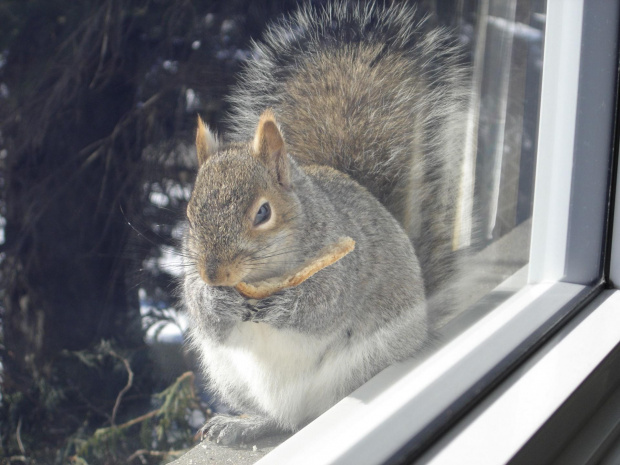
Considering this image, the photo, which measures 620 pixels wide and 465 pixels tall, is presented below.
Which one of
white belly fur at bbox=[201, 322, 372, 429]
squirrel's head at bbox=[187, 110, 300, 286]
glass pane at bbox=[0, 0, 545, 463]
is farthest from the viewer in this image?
white belly fur at bbox=[201, 322, 372, 429]

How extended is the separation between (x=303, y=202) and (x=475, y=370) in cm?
34

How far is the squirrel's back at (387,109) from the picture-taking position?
0.90 metres

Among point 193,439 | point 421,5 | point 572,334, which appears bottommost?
point 193,439

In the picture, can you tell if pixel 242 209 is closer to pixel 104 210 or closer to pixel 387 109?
pixel 104 210

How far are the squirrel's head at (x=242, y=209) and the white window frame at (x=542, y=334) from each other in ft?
0.76

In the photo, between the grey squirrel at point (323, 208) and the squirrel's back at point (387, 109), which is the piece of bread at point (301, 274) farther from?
the squirrel's back at point (387, 109)

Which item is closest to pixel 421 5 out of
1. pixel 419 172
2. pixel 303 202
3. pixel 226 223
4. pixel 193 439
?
pixel 419 172

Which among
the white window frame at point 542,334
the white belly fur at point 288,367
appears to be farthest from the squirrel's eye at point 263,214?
the white window frame at point 542,334

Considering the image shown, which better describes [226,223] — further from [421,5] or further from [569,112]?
[569,112]

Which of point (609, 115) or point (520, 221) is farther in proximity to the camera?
point (520, 221)

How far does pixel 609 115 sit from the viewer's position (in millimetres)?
1146

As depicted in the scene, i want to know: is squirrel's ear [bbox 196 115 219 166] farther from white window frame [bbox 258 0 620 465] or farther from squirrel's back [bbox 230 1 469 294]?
white window frame [bbox 258 0 620 465]

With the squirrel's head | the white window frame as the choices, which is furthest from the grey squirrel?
the white window frame

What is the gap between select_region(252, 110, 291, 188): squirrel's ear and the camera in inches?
28.7
